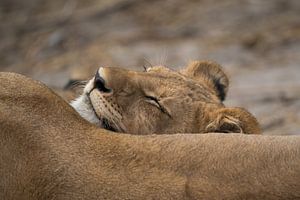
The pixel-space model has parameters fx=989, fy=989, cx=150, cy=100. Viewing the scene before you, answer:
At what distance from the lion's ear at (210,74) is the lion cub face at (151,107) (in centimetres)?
38

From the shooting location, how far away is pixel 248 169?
3.35m

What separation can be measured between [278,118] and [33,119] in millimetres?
2858

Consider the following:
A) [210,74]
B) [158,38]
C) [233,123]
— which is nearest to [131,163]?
[233,123]

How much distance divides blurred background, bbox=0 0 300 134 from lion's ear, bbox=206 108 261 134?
255cm

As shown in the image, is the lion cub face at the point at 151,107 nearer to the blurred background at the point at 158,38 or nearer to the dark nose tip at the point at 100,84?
the dark nose tip at the point at 100,84

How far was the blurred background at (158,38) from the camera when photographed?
734 centimetres

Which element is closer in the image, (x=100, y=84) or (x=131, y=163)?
(x=131, y=163)

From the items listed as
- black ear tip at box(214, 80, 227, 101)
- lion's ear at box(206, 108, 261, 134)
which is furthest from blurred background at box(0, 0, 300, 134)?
lion's ear at box(206, 108, 261, 134)

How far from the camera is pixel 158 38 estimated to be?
8.14m

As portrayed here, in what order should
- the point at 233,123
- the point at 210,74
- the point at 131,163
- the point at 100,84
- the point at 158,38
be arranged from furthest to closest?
1. the point at 158,38
2. the point at 210,74
3. the point at 100,84
4. the point at 233,123
5. the point at 131,163

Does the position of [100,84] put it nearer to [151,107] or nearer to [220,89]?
[151,107]

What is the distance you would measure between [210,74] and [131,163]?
148 cm

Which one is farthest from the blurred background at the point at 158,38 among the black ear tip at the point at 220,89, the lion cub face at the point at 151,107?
the lion cub face at the point at 151,107

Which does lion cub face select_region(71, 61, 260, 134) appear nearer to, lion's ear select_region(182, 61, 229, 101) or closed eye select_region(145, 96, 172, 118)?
closed eye select_region(145, 96, 172, 118)
